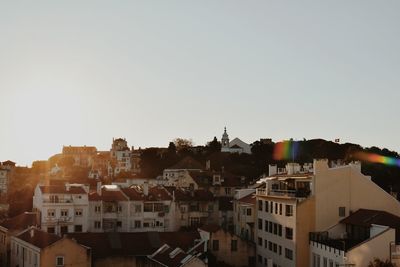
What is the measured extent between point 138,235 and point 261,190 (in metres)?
13.5

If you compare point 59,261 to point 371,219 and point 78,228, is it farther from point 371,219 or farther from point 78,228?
point 371,219

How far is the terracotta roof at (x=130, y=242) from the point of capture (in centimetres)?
5209

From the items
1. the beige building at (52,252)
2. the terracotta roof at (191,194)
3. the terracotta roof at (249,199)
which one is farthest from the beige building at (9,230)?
the terracotta roof at (249,199)

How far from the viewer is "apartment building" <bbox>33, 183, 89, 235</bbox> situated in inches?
2422

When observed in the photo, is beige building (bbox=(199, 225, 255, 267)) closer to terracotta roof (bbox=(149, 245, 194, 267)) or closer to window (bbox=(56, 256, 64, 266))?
terracotta roof (bbox=(149, 245, 194, 267))

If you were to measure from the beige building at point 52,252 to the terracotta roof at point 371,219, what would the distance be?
2252 centimetres

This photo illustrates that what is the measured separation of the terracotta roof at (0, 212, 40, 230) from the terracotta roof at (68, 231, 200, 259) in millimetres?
8113

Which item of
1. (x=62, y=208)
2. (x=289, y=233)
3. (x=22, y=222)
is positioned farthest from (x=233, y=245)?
(x=22, y=222)

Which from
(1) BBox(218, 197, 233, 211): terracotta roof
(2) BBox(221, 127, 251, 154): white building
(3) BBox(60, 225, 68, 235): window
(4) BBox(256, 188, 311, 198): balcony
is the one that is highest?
(2) BBox(221, 127, 251, 154): white building

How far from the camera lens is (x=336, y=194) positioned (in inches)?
1900

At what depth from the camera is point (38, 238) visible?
4938cm

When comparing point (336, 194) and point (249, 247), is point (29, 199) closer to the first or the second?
point (249, 247)

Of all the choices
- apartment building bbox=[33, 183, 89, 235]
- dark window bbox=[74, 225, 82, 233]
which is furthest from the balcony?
dark window bbox=[74, 225, 82, 233]

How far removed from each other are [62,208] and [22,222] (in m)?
4.49
